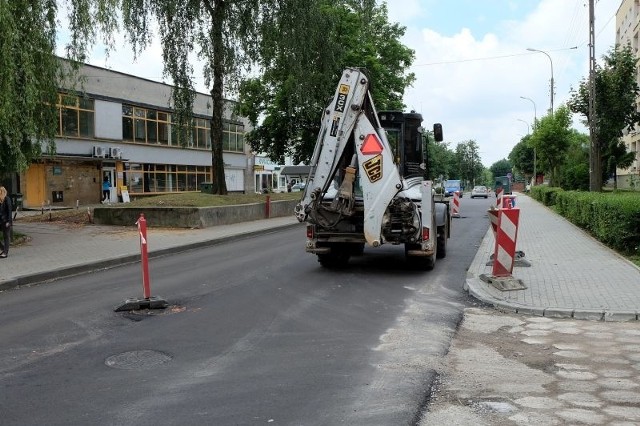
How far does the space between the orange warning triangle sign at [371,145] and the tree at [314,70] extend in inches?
537

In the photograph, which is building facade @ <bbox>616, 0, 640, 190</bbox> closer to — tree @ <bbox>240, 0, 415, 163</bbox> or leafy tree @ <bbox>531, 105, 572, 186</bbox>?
leafy tree @ <bbox>531, 105, 572, 186</bbox>

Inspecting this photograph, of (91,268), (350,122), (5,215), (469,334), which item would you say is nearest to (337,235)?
(350,122)

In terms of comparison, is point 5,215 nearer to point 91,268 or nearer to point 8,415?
point 91,268

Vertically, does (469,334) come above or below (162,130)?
below

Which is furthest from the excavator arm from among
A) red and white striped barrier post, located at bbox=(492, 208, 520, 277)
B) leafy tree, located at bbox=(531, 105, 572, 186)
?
leafy tree, located at bbox=(531, 105, 572, 186)

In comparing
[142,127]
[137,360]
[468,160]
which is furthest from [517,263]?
[468,160]

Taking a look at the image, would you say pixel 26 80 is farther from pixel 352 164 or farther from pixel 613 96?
pixel 613 96

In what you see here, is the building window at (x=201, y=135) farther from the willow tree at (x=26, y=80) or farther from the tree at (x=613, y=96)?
the willow tree at (x=26, y=80)

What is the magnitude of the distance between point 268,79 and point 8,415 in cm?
2758

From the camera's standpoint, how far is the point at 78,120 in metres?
34.7

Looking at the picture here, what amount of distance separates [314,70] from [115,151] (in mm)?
18249

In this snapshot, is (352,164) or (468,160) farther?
(468,160)

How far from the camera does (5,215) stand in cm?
1259

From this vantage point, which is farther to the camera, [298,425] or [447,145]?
[447,145]
